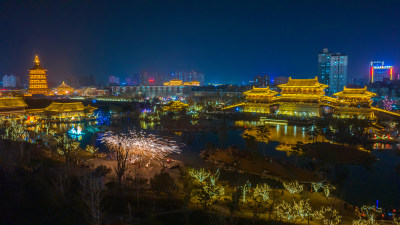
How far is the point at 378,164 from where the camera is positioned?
1612cm

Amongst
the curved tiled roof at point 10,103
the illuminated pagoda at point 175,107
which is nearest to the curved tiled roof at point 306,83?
the illuminated pagoda at point 175,107

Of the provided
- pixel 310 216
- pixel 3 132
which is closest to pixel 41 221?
pixel 310 216

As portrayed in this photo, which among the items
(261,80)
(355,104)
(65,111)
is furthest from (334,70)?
(65,111)

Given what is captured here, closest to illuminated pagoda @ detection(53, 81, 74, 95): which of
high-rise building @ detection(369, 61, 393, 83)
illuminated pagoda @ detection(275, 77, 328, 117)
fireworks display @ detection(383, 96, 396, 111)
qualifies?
illuminated pagoda @ detection(275, 77, 328, 117)

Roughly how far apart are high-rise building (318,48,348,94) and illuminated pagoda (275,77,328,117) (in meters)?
41.2

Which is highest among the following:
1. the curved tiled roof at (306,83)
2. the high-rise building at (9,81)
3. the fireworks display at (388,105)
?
the high-rise building at (9,81)

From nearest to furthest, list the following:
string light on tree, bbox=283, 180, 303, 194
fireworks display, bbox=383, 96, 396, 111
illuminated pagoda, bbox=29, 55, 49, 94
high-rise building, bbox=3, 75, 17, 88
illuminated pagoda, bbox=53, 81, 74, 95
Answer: string light on tree, bbox=283, 180, 303, 194 → fireworks display, bbox=383, 96, 396, 111 → illuminated pagoda, bbox=29, 55, 49, 94 → illuminated pagoda, bbox=53, 81, 74, 95 → high-rise building, bbox=3, 75, 17, 88

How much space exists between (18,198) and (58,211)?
4.57 ft

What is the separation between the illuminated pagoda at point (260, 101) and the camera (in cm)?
3628

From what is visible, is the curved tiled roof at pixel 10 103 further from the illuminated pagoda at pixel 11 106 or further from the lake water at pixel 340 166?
the lake water at pixel 340 166

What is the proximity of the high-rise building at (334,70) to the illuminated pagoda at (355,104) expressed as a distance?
41538 millimetres

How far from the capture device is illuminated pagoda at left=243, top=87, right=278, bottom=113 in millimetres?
36281

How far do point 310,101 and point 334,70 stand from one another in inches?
1773

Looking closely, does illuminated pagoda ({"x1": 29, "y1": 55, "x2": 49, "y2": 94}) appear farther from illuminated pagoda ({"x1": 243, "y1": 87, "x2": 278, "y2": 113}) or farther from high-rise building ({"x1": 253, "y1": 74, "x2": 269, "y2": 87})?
high-rise building ({"x1": 253, "y1": 74, "x2": 269, "y2": 87})
